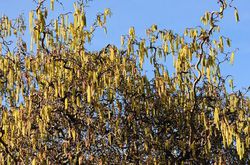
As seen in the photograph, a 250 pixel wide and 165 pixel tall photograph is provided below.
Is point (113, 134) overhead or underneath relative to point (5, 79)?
underneath

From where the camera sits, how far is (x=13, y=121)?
10906 millimetres

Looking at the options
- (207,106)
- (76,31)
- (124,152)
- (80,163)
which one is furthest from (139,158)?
(76,31)

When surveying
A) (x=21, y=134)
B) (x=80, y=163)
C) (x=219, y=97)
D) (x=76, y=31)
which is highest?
(x=76, y=31)

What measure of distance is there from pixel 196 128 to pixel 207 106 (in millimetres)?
628

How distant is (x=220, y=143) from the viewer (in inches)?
456

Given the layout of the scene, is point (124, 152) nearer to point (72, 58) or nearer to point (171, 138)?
point (171, 138)

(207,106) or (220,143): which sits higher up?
(207,106)

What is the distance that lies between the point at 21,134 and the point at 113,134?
1783mm

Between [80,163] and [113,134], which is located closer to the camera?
[80,163]

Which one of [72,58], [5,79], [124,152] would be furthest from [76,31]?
[124,152]

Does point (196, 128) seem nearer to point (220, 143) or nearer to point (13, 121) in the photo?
point (220, 143)

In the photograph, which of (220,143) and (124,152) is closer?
(124,152)

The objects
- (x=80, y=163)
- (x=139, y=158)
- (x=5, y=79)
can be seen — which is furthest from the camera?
(x=5, y=79)

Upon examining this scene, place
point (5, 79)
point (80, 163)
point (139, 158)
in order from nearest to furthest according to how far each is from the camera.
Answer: point (80, 163) < point (139, 158) < point (5, 79)
